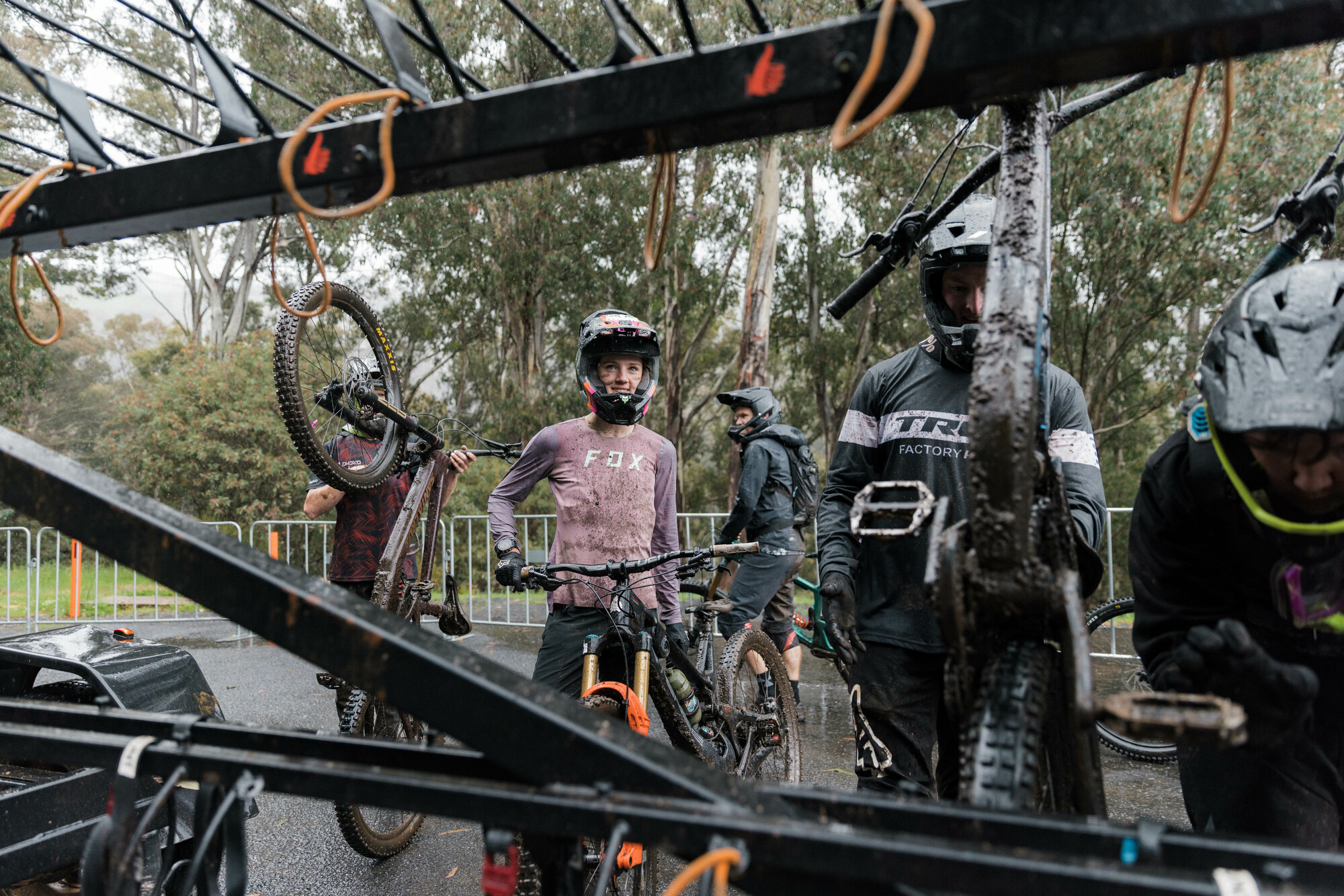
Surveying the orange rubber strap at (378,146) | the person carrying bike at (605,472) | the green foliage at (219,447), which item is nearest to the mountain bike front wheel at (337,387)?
the person carrying bike at (605,472)

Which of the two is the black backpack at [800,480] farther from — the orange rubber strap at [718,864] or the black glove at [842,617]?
the orange rubber strap at [718,864]

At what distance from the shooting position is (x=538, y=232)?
712 inches

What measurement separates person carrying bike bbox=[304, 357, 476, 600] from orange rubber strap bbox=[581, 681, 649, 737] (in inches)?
76.6

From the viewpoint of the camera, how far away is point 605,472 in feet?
12.3

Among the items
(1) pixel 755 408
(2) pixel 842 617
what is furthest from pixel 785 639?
(2) pixel 842 617

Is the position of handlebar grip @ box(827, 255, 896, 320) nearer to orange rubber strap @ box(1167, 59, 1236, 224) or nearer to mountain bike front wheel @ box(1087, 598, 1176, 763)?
orange rubber strap @ box(1167, 59, 1236, 224)

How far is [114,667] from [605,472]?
190 centimetres

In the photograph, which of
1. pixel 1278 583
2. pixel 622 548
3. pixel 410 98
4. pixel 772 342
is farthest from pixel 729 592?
pixel 772 342

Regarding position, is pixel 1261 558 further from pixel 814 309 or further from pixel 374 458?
pixel 814 309

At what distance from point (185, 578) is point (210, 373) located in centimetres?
1769

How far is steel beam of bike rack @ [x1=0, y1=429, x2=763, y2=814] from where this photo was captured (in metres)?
1.25

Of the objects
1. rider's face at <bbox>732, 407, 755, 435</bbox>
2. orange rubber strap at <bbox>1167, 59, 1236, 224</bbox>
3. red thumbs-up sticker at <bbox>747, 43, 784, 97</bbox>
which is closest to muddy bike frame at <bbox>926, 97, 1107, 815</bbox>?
orange rubber strap at <bbox>1167, 59, 1236, 224</bbox>

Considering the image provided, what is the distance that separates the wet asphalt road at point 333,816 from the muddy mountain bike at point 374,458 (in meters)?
0.17

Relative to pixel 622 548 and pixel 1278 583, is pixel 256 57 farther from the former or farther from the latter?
pixel 1278 583
